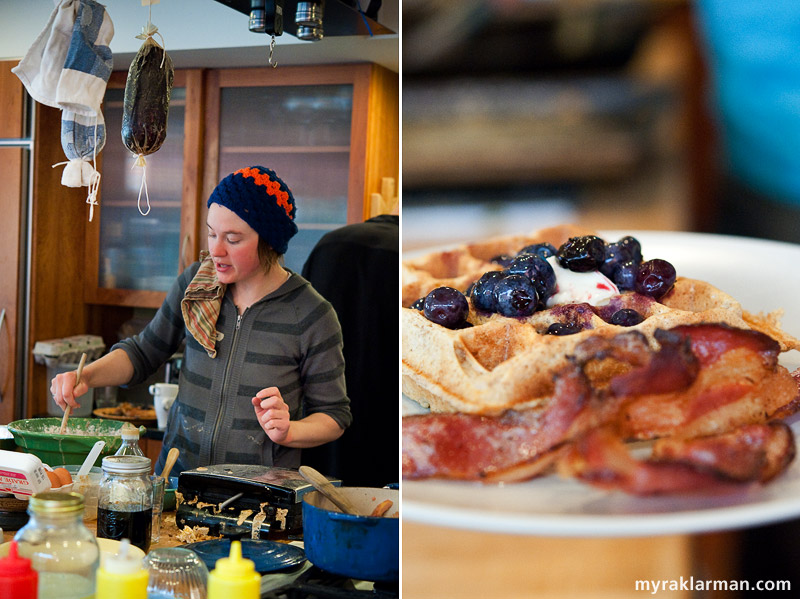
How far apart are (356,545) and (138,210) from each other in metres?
2.56

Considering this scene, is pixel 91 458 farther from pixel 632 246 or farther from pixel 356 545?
pixel 632 246

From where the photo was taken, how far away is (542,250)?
1225 mm

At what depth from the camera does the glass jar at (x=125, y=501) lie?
3.72ft

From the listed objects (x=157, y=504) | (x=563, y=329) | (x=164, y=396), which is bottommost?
(x=164, y=396)

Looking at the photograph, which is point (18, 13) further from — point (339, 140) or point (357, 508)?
point (357, 508)

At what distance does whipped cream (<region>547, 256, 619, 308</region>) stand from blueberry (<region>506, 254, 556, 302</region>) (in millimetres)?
22

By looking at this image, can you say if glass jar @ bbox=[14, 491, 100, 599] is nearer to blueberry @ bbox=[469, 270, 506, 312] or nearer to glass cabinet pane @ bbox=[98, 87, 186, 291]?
blueberry @ bbox=[469, 270, 506, 312]

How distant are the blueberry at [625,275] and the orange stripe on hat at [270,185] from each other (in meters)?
0.96

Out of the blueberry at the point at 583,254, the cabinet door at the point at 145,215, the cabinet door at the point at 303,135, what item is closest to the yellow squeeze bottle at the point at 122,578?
the blueberry at the point at 583,254

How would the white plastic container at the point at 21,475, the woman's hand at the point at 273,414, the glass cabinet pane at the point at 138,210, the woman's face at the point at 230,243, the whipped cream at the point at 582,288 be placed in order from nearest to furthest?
the whipped cream at the point at 582,288 → the white plastic container at the point at 21,475 → the woman's hand at the point at 273,414 → the woman's face at the point at 230,243 → the glass cabinet pane at the point at 138,210

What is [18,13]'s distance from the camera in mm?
3295

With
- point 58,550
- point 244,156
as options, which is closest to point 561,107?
point 58,550

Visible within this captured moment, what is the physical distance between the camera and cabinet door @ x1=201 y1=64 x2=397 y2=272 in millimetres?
3068

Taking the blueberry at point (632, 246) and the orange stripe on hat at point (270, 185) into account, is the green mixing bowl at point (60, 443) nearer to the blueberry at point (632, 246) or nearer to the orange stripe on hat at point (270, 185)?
the orange stripe on hat at point (270, 185)
